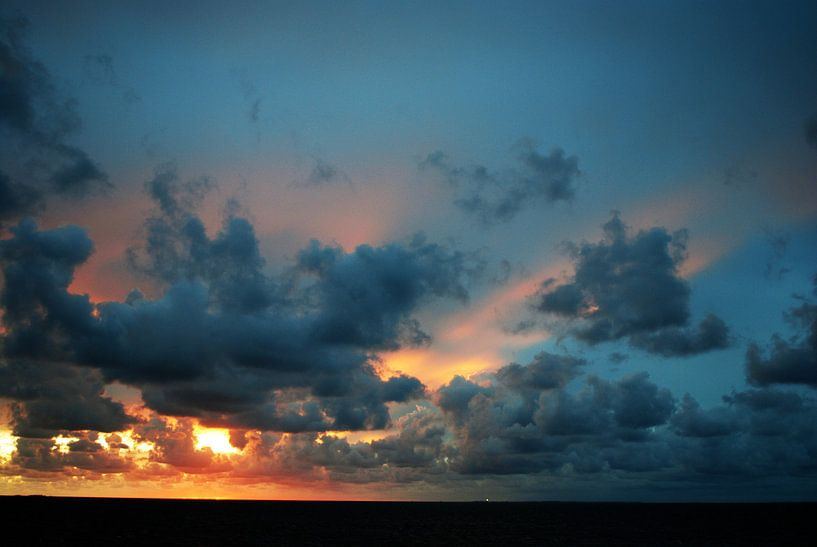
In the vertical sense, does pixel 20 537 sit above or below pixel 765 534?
above

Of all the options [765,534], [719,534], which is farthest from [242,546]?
[765,534]

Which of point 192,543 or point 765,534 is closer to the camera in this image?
point 192,543

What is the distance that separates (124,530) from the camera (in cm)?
15988

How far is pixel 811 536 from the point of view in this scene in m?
173

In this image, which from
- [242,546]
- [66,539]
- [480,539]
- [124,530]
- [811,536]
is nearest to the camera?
[242,546]

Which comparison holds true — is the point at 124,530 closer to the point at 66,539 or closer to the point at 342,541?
the point at 66,539

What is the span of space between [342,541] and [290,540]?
11.5 metres

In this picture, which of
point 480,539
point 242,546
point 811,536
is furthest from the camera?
point 811,536

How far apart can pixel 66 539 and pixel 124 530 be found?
30.9m

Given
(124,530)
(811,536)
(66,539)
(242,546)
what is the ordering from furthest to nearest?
(811,536) → (124,530) → (66,539) → (242,546)

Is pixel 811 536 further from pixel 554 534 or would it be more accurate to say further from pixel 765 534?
pixel 554 534

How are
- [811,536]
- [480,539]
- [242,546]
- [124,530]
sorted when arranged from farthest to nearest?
[811,536]
[124,530]
[480,539]
[242,546]

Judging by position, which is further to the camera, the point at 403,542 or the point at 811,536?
the point at 811,536

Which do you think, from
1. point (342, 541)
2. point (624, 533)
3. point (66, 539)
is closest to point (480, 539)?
point (342, 541)
